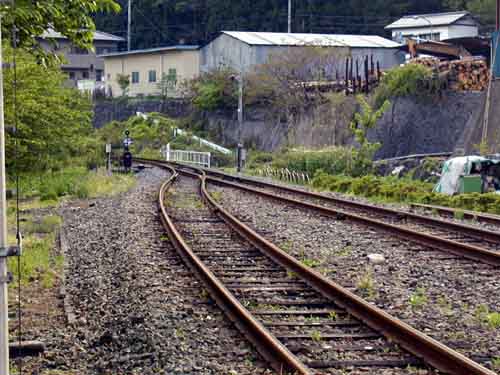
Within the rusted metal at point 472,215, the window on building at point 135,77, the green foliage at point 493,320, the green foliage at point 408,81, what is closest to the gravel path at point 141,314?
the green foliage at point 493,320

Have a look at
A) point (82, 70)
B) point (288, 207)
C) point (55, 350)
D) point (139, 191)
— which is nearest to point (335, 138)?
point (139, 191)

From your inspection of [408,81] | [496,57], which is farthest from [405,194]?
[408,81]

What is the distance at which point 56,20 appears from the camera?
30.7ft

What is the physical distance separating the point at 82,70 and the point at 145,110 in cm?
2151

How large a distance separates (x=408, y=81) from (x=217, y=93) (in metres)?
24.4

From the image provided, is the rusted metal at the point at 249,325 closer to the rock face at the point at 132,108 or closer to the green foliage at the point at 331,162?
the green foliage at the point at 331,162

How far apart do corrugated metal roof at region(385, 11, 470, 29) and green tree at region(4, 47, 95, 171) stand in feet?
133

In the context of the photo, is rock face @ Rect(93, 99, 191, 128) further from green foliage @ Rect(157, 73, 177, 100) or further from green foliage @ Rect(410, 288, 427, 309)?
green foliage @ Rect(410, 288, 427, 309)

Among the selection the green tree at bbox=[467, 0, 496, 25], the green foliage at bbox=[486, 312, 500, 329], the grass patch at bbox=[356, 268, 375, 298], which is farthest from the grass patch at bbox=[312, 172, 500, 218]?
the green tree at bbox=[467, 0, 496, 25]

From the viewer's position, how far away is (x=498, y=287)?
9.76m

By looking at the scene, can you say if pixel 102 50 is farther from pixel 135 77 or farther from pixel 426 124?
pixel 426 124

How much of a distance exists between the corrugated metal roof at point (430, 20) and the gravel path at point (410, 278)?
51.2 metres

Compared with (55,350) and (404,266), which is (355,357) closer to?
(55,350)

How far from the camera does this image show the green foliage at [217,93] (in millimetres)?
60719
